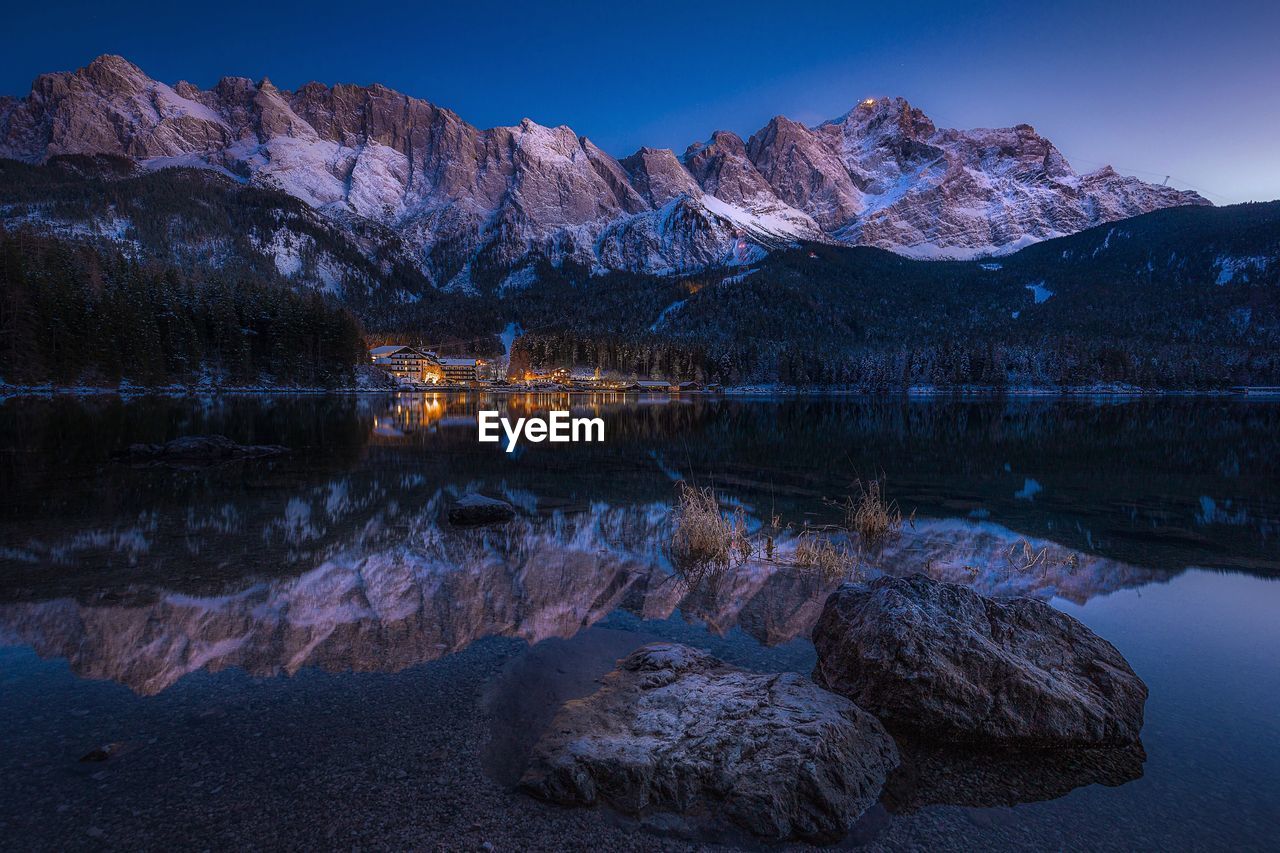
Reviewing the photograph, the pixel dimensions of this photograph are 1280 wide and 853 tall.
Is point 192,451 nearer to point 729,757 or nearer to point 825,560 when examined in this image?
point 825,560

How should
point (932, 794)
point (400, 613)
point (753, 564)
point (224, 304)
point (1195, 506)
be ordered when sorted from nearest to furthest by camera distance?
1. point (932, 794)
2. point (400, 613)
3. point (753, 564)
4. point (1195, 506)
5. point (224, 304)

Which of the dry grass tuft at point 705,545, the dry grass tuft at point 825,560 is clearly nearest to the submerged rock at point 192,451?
the dry grass tuft at point 705,545

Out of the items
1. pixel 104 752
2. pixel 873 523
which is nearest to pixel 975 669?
pixel 104 752

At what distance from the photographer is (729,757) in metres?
5.55

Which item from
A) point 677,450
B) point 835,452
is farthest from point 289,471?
point 835,452

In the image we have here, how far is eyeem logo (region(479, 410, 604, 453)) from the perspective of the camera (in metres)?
39.5

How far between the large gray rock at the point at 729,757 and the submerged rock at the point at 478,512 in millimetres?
10219

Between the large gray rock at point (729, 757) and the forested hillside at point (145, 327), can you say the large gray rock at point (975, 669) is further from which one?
the forested hillside at point (145, 327)

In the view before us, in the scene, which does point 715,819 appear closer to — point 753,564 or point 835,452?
point 753,564

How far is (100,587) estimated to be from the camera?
1033 cm

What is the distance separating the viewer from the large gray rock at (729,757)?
514 cm

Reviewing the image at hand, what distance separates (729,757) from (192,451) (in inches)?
1164

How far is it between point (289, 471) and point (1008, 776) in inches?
1005

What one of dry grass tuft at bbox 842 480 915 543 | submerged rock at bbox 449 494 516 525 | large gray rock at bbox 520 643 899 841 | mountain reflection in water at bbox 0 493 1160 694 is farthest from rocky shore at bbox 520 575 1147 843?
submerged rock at bbox 449 494 516 525
